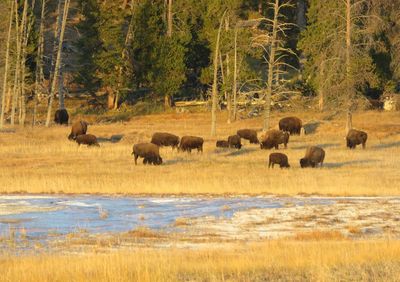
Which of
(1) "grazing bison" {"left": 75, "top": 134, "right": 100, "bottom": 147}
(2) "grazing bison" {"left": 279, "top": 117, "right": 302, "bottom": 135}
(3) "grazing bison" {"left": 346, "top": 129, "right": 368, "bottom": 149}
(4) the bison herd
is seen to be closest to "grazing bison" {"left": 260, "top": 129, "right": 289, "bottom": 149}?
(4) the bison herd

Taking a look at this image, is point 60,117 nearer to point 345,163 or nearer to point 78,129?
point 78,129

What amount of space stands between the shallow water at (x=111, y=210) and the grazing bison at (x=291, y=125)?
27.7m

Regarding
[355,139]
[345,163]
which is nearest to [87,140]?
[355,139]

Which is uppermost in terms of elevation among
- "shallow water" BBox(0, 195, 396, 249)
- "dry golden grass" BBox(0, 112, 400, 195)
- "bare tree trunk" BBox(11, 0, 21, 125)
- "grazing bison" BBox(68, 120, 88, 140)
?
"bare tree trunk" BBox(11, 0, 21, 125)

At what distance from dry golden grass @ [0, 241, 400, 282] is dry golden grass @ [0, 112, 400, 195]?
13439 mm

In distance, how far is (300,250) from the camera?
47.3ft

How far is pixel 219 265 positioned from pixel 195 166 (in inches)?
946

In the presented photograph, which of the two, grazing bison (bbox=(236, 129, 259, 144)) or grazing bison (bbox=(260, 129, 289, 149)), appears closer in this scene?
grazing bison (bbox=(260, 129, 289, 149))

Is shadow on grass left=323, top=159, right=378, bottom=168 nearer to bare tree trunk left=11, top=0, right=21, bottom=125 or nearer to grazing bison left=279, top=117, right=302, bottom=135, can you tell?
grazing bison left=279, top=117, right=302, bottom=135

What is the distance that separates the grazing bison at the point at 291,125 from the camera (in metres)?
53.8

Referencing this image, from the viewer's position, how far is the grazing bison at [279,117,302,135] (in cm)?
5375

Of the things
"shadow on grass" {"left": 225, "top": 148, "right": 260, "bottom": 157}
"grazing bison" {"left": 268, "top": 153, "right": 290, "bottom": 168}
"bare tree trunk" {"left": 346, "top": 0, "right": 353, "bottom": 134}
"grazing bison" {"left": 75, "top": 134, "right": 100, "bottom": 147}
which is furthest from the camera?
"bare tree trunk" {"left": 346, "top": 0, "right": 353, "bottom": 134}

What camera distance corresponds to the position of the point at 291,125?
53.9 metres

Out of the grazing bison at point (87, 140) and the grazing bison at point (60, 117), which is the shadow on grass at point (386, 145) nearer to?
the grazing bison at point (87, 140)
